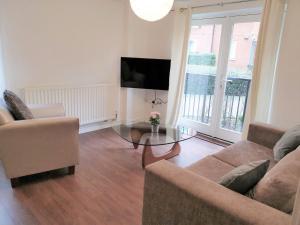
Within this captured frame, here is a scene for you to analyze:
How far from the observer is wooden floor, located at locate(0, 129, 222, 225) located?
1995mm

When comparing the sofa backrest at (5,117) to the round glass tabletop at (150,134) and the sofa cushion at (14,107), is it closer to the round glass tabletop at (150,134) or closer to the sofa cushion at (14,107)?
the sofa cushion at (14,107)

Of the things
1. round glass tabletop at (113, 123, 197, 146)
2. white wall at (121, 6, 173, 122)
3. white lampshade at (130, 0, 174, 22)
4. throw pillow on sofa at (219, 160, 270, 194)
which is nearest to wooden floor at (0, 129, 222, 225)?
round glass tabletop at (113, 123, 197, 146)

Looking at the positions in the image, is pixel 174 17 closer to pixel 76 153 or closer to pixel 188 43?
pixel 188 43

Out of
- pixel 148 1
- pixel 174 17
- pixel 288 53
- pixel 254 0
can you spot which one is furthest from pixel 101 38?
pixel 288 53

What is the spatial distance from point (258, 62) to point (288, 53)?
1.19 feet

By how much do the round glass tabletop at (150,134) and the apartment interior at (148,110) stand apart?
26mm

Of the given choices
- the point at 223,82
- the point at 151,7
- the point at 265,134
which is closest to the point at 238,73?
the point at 223,82

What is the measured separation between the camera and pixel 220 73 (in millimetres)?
3986

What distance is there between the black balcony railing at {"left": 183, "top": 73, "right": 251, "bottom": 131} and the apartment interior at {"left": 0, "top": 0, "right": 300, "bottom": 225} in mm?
22

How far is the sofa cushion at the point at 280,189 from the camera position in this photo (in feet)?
3.84

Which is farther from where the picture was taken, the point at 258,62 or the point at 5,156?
the point at 258,62

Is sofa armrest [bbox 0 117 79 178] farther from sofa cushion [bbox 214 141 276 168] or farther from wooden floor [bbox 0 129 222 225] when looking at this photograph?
sofa cushion [bbox 214 141 276 168]

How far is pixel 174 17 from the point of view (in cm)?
419

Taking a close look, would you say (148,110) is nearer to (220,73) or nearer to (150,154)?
(220,73)
